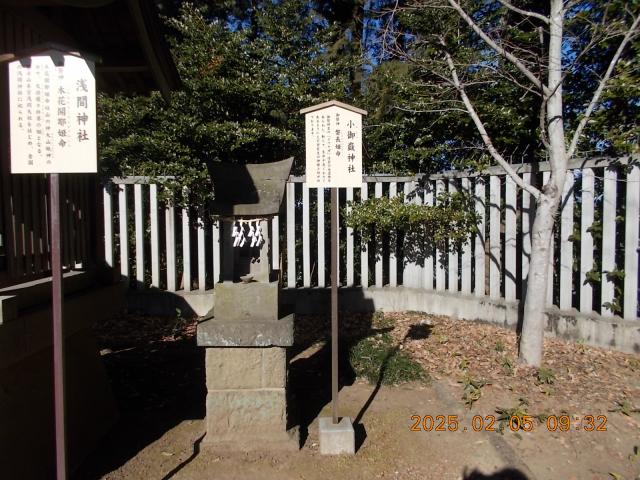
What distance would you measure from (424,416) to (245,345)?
1.90m

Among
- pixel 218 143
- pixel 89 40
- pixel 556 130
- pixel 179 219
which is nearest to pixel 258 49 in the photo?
pixel 218 143

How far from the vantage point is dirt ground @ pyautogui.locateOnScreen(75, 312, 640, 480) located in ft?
11.2

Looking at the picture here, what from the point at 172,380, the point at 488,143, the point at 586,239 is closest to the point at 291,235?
the point at 172,380

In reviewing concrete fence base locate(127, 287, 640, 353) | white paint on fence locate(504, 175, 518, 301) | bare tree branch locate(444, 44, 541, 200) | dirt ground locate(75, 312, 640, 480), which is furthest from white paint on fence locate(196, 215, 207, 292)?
white paint on fence locate(504, 175, 518, 301)

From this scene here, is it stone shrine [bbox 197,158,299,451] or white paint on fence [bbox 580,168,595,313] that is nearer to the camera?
stone shrine [bbox 197,158,299,451]

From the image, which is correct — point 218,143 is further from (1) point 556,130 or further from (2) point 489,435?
(2) point 489,435

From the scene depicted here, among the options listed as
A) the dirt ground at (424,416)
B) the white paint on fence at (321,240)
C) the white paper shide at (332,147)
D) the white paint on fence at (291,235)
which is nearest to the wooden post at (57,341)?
the dirt ground at (424,416)

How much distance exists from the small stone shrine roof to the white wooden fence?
109 inches

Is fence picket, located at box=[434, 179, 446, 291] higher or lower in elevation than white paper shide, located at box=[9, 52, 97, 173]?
lower

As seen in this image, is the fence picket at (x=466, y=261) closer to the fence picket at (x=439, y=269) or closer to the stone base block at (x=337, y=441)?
the fence picket at (x=439, y=269)

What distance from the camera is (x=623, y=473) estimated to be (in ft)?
10.9

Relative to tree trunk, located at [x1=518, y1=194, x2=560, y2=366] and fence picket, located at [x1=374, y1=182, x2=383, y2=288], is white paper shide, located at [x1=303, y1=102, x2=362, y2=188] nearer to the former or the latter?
tree trunk, located at [x1=518, y1=194, x2=560, y2=366]

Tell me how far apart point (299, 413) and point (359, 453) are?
34.4 inches

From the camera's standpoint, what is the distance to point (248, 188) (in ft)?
12.3
